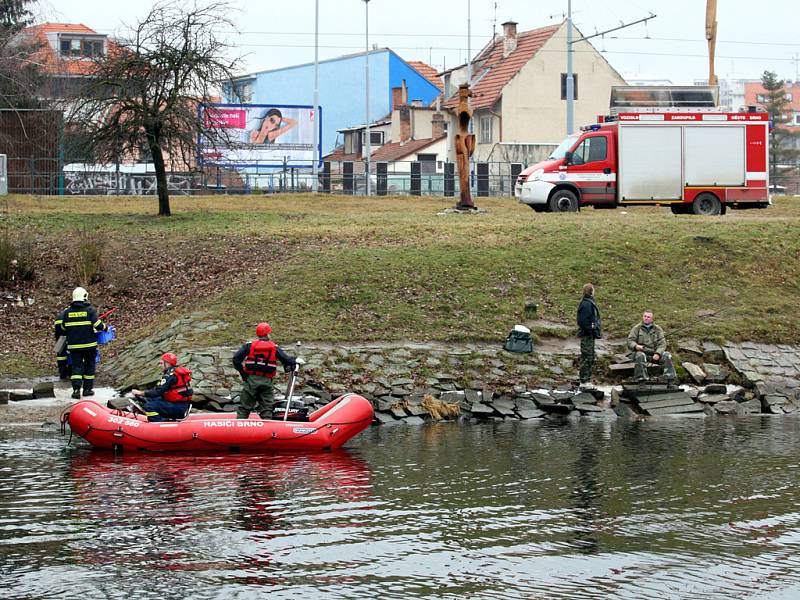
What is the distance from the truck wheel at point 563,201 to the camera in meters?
34.4

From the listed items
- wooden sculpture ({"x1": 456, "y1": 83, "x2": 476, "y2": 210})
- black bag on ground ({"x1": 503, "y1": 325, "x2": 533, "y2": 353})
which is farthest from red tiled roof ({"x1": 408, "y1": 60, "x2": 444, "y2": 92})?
black bag on ground ({"x1": 503, "y1": 325, "x2": 533, "y2": 353})

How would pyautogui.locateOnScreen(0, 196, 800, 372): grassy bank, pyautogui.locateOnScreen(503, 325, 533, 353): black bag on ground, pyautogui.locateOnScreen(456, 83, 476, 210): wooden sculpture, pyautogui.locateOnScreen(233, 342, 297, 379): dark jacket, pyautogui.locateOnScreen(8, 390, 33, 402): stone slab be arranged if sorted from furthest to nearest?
1. pyautogui.locateOnScreen(456, 83, 476, 210): wooden sculpture
2. pyautogui.locateOnScreen(0, 196, 800, 372): grassy bank
3. pyautogui.locateOnScreen(503, 325, 533, 353): black bag on ground
4. pyautogui.locateOnScreen(8, 390, 33, 402): stone slab
5. pyautogui.locateOnScreen(233, 342, 297, 379): dark jacket

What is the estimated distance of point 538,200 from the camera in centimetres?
3469

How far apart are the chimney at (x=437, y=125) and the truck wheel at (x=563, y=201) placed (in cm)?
3898

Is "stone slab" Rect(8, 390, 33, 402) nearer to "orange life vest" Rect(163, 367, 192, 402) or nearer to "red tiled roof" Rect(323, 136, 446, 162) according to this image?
"orange life vest" Rect(163, 367, 192, 402)

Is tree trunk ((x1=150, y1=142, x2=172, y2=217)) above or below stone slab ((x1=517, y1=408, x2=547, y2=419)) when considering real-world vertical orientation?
above

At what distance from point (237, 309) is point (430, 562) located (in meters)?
13.8

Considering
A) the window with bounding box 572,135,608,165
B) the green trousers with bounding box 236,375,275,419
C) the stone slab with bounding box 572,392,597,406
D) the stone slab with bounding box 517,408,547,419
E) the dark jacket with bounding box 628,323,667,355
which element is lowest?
the stone slab with bounding box 517,408,547,419

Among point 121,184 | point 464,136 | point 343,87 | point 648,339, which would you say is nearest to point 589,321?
point 648,339

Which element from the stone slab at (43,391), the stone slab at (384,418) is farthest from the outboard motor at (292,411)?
the stone slab at (43,391)

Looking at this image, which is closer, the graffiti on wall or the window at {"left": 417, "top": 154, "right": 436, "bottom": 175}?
the graffiti on wall

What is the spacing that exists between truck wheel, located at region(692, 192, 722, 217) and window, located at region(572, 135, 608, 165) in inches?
126

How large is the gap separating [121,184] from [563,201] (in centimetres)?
2392

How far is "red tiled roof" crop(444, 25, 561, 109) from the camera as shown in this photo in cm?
6538
